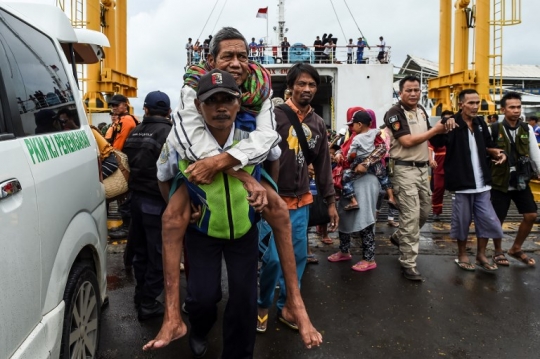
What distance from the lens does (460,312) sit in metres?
3.42

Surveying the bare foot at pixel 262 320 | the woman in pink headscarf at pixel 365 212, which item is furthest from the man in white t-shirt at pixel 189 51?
the bare foot at pixel 262 320

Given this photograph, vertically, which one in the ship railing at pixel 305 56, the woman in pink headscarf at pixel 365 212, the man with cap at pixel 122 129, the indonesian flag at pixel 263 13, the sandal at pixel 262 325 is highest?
Answer: the indonesian flag at pixel 263 13

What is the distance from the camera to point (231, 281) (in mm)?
2221

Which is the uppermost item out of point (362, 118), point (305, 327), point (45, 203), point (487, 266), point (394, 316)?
point (362, 118)

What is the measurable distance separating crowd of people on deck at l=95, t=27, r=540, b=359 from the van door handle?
72 cm

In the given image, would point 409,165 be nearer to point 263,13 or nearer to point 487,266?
point 487,266

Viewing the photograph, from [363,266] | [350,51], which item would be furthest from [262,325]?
[350,51]

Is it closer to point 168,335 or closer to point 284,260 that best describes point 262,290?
point 284,260

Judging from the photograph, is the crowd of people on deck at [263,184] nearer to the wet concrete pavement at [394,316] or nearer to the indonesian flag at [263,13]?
the wet concrete pavement at [394,316]

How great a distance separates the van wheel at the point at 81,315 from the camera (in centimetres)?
192

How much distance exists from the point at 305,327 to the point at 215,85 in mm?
1280

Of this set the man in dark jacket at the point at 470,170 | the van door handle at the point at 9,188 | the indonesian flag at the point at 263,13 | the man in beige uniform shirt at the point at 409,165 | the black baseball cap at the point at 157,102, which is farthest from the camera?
the indonesian flag at the point at 263,13

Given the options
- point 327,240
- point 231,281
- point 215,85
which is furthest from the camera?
point 327,240

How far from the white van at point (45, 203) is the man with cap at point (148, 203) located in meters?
0.54
